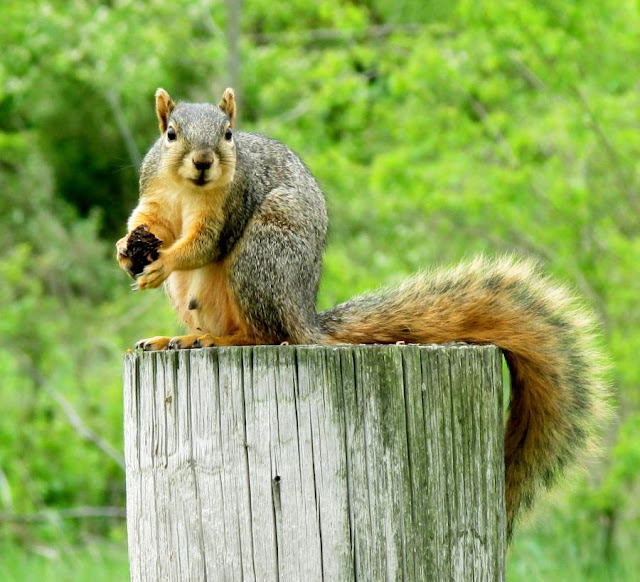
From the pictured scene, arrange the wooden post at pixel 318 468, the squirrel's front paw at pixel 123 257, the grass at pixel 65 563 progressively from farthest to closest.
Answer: the grass at pixel 65 563, the squirrel's front paw at pixel 123 257, the wooden post at pixel 318 468

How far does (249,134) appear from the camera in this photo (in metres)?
2.88

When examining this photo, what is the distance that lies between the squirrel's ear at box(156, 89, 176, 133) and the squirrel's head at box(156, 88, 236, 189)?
0.03 meters

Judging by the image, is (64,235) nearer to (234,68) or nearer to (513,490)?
(234,68)

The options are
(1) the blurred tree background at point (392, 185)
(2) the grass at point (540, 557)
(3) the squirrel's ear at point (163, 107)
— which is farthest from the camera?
(1) the blurred tree background at point (392, 185)

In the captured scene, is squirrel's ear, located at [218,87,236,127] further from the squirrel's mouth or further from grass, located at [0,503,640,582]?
grass, located at [0,503,640,582]

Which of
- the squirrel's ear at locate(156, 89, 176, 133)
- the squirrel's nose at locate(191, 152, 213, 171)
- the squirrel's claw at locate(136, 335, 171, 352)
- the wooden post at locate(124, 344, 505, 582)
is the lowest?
the wooden post at locate(124, 344, 505, 582)

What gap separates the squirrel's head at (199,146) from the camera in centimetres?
235

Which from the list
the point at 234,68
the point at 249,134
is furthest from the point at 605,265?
the point at 249,134

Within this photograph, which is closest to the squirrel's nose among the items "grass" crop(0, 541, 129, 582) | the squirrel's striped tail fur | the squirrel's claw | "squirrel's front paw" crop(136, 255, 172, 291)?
"squirrel's front paw" crop(136, 255, 172, 291)

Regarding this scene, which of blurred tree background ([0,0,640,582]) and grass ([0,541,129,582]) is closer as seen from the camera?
grass ([0,541,129,582])

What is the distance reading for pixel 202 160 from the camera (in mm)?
2324

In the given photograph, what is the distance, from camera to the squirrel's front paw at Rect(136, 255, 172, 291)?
2279 millimetres

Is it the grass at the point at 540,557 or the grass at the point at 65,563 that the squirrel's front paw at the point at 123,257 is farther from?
the grass at the point at 65,563

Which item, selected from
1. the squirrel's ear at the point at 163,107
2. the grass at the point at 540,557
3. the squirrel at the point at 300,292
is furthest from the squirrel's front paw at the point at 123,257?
the grass at the point at 540,557
